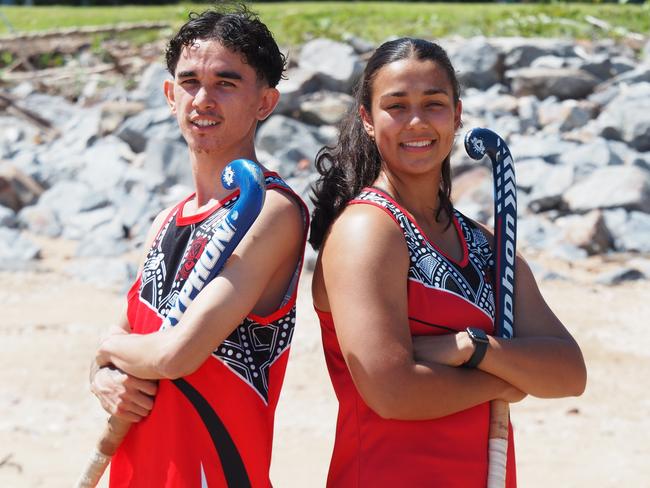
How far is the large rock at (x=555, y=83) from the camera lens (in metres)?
14.0

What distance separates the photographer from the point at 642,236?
32.6ft

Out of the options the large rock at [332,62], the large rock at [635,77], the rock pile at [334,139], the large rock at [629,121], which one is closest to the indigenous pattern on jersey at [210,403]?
the rock pile at [334,139]

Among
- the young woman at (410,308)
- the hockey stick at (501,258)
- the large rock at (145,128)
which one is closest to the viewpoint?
the young woman at (410,308)

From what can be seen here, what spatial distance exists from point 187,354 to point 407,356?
54cm

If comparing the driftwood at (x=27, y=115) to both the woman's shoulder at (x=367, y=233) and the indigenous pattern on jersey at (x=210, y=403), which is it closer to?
the indigenous pattern on jersey at (x=210, y=403)

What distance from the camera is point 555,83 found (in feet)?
46.0

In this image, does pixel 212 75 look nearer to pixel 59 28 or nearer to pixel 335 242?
pixel 335 242

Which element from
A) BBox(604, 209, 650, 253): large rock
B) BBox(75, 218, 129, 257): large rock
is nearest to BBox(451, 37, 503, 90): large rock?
BBox(604, 209, 650, 253): large rock

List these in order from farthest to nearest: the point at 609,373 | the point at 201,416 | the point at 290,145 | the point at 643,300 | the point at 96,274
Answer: the point at 290,145 → the point at 96,274 → the point at 643,300 → the point at 609,373 → the point at 201,416

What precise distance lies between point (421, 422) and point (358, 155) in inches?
29.2

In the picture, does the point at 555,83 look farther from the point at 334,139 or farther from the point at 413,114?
the point at 413,114

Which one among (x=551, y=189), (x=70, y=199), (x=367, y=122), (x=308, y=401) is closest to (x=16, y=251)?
(x=70, y=199)

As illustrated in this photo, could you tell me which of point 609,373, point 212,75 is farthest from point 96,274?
point 212,75

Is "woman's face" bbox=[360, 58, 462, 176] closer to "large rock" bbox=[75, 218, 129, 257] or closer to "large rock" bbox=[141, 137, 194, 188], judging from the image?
"large rock" bbox=[75, 218, 129, 257]
